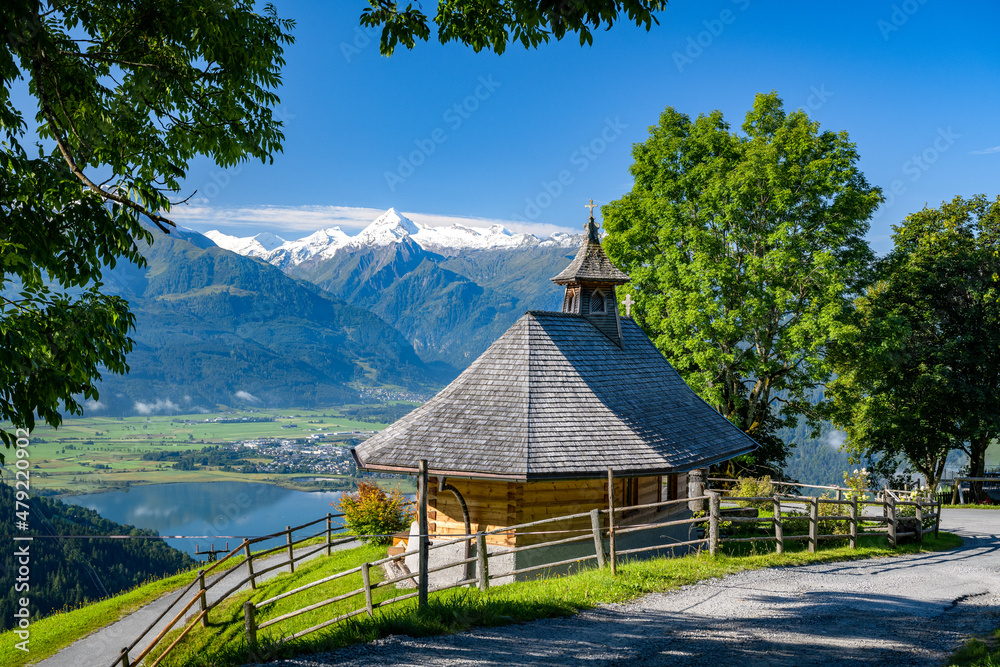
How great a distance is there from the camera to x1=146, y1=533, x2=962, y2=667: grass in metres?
8.84

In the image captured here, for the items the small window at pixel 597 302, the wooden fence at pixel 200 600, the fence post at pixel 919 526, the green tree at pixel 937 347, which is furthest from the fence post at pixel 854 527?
the wooden fence at pixel 200 600

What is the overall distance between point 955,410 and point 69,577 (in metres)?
55.1

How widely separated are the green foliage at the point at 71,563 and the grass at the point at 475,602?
22.8 m

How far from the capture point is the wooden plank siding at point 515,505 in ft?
50.0

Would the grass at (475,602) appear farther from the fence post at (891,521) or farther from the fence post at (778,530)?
the fence post at (778,530)

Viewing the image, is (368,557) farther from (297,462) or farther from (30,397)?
(297,462)

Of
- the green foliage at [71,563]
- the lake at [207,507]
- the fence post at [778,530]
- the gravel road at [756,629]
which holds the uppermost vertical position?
the fence post at [778,530]

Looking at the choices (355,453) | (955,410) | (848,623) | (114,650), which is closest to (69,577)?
(114,650)

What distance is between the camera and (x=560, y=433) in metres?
15.9

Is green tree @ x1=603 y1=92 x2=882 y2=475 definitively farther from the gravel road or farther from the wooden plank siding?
the gravel road

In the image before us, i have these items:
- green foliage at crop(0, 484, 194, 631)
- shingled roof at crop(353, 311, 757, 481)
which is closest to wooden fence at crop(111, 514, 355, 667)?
shingled roof at crop(353, 311, 757, 481)

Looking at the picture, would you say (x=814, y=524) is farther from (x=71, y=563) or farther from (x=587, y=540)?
(x=71, y=563)

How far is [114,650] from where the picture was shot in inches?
687

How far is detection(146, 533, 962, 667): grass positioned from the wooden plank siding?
2.20 meters
